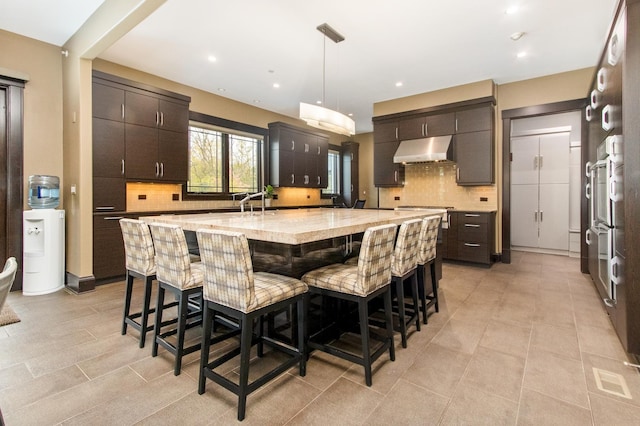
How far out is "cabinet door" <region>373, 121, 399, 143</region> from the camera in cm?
600

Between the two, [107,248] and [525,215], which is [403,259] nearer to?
[107,248]

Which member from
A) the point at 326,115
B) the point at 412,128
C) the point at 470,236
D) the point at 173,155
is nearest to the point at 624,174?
the point at 326,115

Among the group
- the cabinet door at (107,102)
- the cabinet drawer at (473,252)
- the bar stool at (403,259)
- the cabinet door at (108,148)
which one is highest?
the cabinet door at (107,102)

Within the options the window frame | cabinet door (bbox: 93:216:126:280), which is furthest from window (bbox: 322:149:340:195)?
cabinet door (bbox: 93:216:126:280)

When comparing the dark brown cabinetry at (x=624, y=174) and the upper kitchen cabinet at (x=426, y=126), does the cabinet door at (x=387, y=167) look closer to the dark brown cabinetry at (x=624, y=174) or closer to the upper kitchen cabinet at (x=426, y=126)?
the upper kitchen cabinet at (x=426, y=126)

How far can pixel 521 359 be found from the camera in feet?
7.22

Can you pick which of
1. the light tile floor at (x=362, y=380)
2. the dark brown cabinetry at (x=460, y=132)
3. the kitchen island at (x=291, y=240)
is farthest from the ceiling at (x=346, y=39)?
the light tile floor at (x=362, y=380)

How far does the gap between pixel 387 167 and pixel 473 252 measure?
85.3 inches

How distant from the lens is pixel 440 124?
216 inches

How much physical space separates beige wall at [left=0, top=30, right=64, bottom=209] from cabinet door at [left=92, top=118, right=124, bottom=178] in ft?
1.81

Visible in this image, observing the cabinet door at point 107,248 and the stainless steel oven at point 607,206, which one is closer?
the stainless steel oven at point 607,206

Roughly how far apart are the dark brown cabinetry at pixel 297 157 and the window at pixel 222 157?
312mm

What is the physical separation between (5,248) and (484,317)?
5269 mm

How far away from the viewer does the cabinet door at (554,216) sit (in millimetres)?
6072
